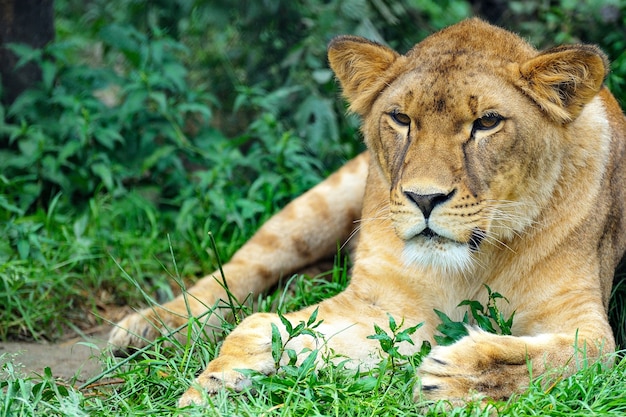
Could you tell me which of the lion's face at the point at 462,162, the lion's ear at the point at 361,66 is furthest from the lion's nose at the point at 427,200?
the lion's ear at the point at 361,66

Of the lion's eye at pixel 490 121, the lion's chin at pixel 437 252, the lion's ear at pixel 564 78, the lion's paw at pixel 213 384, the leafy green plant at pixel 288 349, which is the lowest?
the lion's paw at pixel 213 384

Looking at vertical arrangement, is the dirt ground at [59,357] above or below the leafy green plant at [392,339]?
below

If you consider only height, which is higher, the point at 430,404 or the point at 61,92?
the point at 61,92

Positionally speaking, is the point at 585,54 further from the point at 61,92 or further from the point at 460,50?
the point at 61,92

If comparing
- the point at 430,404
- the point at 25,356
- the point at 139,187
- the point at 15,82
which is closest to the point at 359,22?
the point at 139,187

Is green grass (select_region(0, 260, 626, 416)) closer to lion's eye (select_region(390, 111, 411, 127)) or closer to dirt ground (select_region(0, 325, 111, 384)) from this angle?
dirt ground (select_region(0, 325, 111, 384))

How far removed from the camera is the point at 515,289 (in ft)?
11.2

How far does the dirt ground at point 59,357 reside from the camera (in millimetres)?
3689

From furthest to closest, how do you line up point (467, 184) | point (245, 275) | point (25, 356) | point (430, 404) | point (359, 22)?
point (359, 22)
point (245, 275)
point (25, 356)
point (467, 184)
point (430, 404)

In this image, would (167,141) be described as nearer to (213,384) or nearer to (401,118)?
(401,118)

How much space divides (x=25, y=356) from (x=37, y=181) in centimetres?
147

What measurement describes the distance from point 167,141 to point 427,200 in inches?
116

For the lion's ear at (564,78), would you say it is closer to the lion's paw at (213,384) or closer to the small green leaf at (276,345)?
the small green leaf at (276,345)

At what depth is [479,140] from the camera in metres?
3.16
